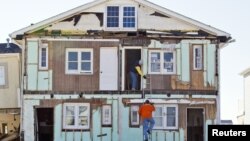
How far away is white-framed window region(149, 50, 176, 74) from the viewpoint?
29.7 m

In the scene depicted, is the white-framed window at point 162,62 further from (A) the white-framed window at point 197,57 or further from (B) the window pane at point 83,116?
(B) the window pane at point 83,116

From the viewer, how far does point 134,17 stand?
2983 centimetres

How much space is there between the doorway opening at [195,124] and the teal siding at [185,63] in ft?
6.99

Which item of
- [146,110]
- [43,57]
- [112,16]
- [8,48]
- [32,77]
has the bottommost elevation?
[146,110]

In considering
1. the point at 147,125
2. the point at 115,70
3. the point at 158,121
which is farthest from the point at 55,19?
the point at 158,121

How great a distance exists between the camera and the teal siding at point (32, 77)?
29.5 metres

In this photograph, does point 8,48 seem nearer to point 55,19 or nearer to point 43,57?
point 43,57

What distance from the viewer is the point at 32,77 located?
29.5m

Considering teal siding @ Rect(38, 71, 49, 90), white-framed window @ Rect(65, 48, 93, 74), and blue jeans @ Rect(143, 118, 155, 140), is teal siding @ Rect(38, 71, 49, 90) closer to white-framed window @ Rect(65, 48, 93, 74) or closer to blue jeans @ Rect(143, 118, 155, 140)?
white-framed window @ Rect(65, 48, 93, 74)

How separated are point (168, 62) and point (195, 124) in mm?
4063

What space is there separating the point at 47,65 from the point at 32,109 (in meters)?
2.50

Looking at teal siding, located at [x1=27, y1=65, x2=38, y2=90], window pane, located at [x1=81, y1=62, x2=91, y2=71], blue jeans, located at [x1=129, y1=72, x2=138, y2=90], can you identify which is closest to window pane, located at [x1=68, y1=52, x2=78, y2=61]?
window pane, located at [x1=81, y1=62, x2=91, y2=71]

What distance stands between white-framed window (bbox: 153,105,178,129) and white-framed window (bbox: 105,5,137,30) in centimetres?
468

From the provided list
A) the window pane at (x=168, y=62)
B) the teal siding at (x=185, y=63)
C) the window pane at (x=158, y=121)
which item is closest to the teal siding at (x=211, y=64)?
the teal siding at (x=185, y=63)
